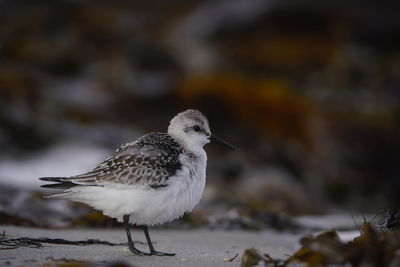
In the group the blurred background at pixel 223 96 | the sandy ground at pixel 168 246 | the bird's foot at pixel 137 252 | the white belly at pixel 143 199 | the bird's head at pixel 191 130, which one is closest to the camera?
the sandy ground at pixel 168 246

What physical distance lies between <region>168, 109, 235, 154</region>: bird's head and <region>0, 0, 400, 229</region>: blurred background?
0.87m

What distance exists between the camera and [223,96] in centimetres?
990

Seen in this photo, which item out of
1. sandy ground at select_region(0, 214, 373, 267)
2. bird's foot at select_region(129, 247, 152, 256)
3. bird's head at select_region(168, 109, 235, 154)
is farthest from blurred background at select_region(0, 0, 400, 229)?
bird's foot at select_region(129, 247, 152, 256)

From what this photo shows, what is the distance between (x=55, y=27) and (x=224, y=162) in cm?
631

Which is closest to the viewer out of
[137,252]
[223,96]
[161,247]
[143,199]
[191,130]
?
[137,252]

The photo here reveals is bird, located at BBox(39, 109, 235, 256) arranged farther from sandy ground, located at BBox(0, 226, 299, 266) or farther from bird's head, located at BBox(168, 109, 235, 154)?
bird's head, located at BBox(168, 109, 235, 154)

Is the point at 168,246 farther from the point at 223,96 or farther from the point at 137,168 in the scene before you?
the point at 223,96

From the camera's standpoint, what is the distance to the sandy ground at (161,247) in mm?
3160

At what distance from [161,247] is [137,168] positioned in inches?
19.8

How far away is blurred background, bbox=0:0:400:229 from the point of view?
719 cm

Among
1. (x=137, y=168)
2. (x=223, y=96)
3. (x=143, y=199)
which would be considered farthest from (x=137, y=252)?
(x=223, y=96)

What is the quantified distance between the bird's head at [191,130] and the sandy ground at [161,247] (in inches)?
25.1

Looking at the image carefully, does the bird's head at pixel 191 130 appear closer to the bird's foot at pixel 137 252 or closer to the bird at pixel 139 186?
the bird at pixel 139 186

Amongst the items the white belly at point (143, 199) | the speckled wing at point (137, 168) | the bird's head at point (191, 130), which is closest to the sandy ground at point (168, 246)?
the white belly at point (143, 199)
